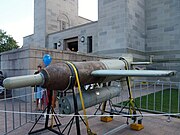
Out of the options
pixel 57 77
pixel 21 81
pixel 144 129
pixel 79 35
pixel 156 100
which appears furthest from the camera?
pixel 79 35

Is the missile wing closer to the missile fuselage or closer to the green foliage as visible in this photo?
the missile fuselage

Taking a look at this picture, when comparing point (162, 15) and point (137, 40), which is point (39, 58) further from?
point (162, 15)

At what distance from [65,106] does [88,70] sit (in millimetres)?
824

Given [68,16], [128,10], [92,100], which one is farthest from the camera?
[68,16]

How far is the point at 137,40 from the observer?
15.6 m

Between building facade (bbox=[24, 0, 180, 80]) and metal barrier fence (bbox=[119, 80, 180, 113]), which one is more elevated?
building facade (bbox=[24, 0, 180, 80])

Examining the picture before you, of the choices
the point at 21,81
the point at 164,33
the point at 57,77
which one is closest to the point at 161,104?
the point at 57,77

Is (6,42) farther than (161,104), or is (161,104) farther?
(6,42)

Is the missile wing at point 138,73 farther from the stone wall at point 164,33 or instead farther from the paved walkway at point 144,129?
the stone wall at point 164,33

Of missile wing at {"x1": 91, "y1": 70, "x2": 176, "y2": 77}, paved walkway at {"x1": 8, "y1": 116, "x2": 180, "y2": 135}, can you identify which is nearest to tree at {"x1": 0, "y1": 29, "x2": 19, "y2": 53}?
paved walkway at {"x1": 8, "y1": 116, "x2": 180, "y2": 135}

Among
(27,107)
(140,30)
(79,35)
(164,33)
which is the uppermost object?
(79,35)

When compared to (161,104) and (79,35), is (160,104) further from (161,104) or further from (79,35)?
(79,35)

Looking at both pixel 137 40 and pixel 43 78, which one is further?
pixel 137 40

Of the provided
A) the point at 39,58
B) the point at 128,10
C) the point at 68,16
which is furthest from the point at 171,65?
the point at 68,16
